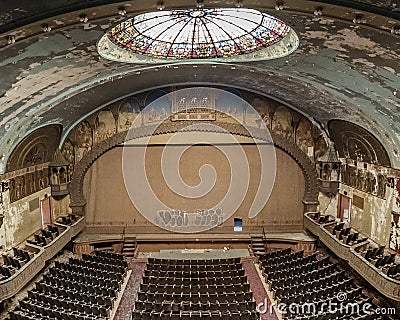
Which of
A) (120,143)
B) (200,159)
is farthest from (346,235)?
(120,143)

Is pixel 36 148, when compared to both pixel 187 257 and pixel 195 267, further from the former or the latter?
pixel 195 267

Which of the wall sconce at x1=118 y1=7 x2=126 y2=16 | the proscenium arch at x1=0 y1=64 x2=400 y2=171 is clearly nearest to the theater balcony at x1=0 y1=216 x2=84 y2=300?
the proscenium arch at x1=0 y1=64 x2=400 y2=171

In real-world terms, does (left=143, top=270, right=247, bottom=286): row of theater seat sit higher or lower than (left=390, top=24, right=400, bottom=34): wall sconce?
lower

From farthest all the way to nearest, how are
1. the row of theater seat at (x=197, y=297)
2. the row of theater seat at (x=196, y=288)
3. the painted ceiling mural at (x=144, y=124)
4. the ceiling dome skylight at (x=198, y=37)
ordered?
the painted ceiling mural at (x=144, y=124) < the row of theater seat at (x=196, y=288) < the row of theater seat at (x=197, y=297) < the ceiling dome skylight at (x=198, y=37)

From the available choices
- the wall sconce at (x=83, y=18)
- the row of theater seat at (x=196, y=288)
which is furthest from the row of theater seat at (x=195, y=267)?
the wall sconce at (x=83, y=18)

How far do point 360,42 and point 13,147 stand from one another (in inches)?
472

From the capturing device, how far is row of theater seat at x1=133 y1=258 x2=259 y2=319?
1227 centimetres

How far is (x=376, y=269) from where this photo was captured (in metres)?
13.3

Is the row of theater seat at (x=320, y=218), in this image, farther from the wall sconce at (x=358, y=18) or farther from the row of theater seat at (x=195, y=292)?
the wall sconce at (x=358, y=18)

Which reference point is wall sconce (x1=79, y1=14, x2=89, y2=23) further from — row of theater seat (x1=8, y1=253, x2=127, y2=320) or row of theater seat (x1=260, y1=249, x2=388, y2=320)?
row of theater seat (x1=260, y1=249, x2=388, y2=320)

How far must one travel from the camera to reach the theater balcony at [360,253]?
506 inches

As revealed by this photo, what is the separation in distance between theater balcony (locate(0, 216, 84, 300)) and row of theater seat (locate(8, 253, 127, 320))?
43cm

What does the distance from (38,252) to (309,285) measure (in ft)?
31.8

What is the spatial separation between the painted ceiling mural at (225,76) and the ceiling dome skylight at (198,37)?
42 cm
